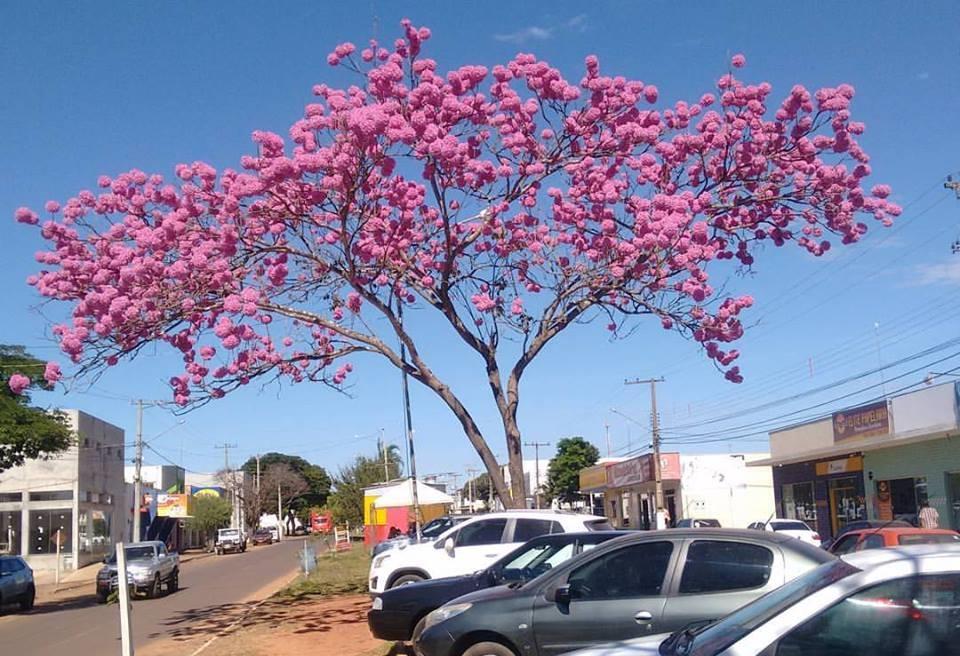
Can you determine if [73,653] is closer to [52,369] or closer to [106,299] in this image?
[52,369]

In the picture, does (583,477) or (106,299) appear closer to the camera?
(106,299)

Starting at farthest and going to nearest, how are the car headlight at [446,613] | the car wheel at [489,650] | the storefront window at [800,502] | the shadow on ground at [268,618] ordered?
1. the storefront window at [800,502]
2. the shadow on ground at [268,618]
3. the car headlight at [446,613]
4. the car wheel at [489,650]

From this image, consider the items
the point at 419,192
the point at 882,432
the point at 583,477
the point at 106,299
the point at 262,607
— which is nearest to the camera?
the point at 106,299

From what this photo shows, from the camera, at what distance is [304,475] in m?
125

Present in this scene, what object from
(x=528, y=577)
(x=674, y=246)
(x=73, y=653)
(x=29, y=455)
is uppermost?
(x=674, y=246)

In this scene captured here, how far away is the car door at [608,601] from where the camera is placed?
8.10 meters

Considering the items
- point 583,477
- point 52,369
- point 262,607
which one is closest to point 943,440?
point 262,607

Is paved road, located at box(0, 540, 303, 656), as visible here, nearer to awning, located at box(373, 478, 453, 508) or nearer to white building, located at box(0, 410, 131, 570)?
awning, located at box(373, 478, 453, 508)

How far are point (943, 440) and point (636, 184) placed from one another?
1936 centimetres

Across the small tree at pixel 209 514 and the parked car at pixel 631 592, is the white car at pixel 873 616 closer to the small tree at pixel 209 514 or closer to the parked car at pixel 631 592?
the parked car at pixel 631 592

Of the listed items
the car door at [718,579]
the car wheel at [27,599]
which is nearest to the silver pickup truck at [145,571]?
the car wheel at [27,599]

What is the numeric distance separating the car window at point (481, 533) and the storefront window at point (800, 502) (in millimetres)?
27619

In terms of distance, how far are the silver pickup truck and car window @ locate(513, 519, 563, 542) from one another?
16510 millimetres

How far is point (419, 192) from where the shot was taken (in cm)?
1470
